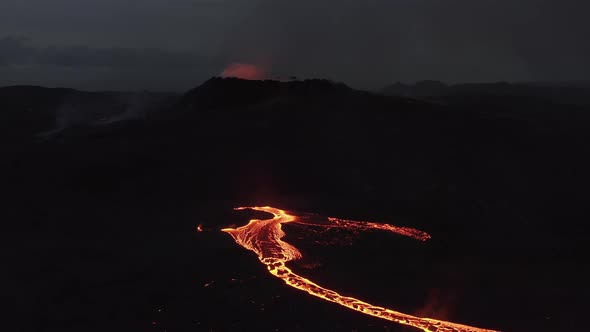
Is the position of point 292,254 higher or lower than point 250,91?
lower

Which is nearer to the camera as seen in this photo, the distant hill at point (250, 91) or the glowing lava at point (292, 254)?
the glowing lava at point (292, 254)

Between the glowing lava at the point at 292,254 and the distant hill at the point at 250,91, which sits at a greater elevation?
the distant hill at the point at 250,91

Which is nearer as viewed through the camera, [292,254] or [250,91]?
[292,254]

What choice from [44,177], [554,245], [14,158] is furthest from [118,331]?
[14,158]

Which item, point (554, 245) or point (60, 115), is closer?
point (554, 245)

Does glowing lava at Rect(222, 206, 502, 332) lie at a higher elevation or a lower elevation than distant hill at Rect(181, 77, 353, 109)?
lower

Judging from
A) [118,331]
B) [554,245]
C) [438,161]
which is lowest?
[118,331]

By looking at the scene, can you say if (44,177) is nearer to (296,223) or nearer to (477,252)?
(296,223)

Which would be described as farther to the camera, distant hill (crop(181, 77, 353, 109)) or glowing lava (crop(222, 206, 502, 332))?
distant hill (crop(181, 77, 353, 109))
